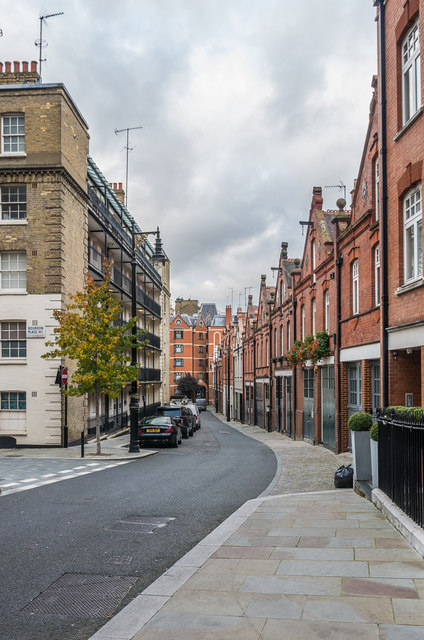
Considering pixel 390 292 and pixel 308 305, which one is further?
pixel 308 305

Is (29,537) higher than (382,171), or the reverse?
(382,171)

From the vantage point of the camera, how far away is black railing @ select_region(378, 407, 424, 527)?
6.99 m

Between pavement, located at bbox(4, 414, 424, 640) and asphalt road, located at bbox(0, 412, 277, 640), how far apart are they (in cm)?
44

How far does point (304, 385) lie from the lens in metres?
28.9

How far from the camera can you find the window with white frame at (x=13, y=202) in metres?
23.9

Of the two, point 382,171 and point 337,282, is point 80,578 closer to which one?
point 382,171

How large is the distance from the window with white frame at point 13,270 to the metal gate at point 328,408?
12.7 metres

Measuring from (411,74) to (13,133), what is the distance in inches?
680

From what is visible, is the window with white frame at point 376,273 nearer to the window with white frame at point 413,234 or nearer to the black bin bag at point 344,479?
the window with white frame at point 413,234

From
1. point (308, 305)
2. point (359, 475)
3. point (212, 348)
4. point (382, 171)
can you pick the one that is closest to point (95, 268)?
point (308, 305)

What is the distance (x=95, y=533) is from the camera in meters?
8.52

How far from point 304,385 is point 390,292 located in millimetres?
16446

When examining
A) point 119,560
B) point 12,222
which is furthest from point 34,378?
point 119,560

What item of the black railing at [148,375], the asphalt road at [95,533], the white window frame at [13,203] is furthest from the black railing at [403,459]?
the black railing at [148,375]
